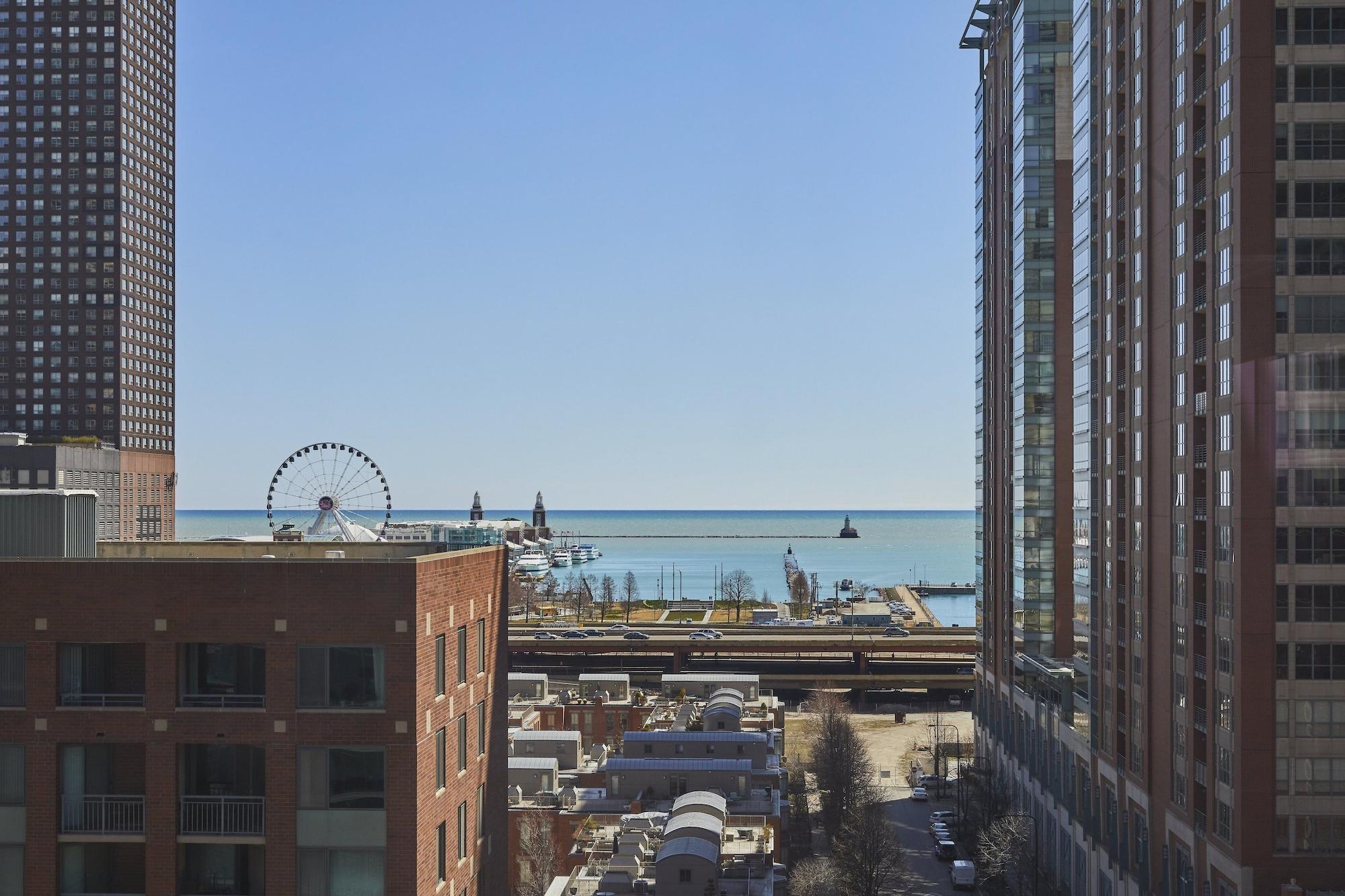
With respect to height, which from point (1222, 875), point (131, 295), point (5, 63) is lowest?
point (1222, 875)

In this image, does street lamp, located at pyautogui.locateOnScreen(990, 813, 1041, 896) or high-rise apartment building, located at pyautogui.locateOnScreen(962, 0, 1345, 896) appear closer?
high-rise apartment building, located at pyautogui.locateOnScreen(962, 0, 1345, 896)

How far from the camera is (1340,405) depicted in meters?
41.8

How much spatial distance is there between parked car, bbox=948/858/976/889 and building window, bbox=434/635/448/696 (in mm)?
48641

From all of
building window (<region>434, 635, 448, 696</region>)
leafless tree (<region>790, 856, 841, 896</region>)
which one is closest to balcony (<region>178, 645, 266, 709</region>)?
building window (<region>434, 635, 448, 696</region>)

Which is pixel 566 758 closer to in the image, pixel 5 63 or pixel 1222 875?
pixel 1222 875

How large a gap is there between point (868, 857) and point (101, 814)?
4593cm

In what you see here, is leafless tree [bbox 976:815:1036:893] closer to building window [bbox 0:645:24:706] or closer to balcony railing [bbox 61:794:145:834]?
balcony railing [bbox 61:794:145:834]

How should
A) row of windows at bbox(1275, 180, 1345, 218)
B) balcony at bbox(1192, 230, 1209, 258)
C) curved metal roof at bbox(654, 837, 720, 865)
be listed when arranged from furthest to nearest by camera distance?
curved metal roof at bbox(654, 837, 720, 865) → balcony at bbox(1192, 230, 1209, 258) → row of windows at bbox(1275, 180, 1345, 218)

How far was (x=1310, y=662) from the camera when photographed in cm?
4191

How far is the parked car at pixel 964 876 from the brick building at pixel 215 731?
49506 millimetres

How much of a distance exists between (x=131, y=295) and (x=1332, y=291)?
525ft

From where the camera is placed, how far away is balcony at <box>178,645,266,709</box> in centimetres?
2283

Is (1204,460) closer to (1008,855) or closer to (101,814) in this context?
(1008,855)

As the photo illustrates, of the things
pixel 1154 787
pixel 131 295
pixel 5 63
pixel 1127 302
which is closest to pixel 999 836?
pixel 1154 787
